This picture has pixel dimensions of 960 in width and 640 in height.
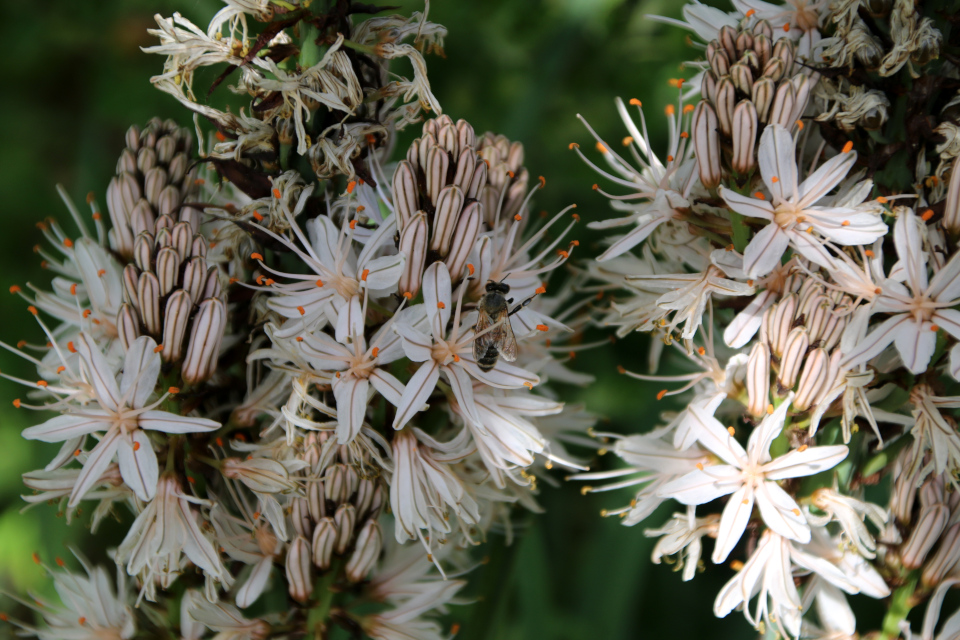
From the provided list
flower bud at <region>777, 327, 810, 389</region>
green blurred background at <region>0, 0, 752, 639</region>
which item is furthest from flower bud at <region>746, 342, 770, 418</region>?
green blurred background at <region>0, 0, 752, 639</region>

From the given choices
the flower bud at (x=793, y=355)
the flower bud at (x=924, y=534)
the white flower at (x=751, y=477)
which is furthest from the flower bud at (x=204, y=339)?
the flower bud at (x=924, y=534)

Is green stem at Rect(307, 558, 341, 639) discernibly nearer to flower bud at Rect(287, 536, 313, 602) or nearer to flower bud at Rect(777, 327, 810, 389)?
flower bud at Rect(287, 536, 313, 602)

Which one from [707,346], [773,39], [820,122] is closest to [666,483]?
[707,346]

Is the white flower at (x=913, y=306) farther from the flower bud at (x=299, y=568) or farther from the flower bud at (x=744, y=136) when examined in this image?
the flower bud at (x=299, y=568)

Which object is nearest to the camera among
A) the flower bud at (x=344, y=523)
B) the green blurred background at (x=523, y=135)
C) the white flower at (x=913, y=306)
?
the white flower at (x=913, y=306)

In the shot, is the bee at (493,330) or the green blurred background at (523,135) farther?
the green blurred background at (523,135)

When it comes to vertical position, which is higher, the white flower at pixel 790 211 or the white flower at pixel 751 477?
the white flower at pixel 790 211
